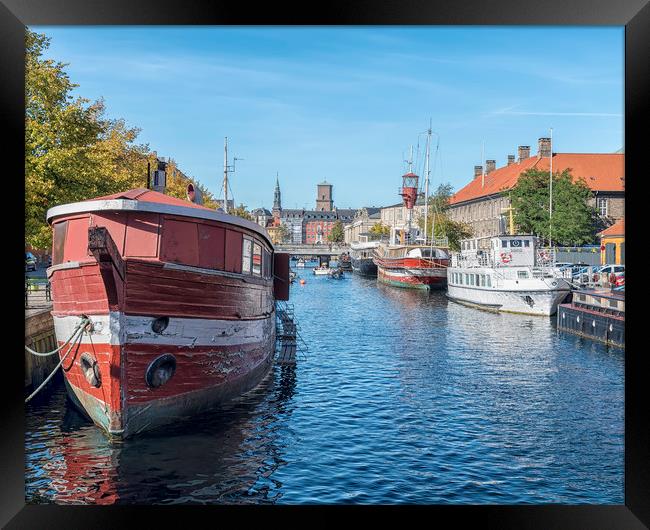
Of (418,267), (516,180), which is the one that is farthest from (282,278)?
(516,180)

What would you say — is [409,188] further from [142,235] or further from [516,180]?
[142,235]

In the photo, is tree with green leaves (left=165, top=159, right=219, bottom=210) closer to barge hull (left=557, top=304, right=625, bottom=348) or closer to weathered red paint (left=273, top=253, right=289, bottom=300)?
weathered red paint (left=273, top=253, right=289, bottom=300)

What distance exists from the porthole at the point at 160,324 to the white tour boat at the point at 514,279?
95.7 feet

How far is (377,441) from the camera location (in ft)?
49.0

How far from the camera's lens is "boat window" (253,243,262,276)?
1802cm

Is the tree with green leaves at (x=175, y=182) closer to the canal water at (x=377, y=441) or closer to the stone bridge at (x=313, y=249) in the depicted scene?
the canal water at (x=377, y=441)

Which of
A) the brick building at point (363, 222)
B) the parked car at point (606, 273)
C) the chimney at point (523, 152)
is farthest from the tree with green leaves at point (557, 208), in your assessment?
the brick building at point (363, 222)

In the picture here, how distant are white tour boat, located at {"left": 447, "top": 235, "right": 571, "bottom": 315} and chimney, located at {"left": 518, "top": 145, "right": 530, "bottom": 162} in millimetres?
39965

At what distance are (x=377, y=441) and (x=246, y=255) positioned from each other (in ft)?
18.3

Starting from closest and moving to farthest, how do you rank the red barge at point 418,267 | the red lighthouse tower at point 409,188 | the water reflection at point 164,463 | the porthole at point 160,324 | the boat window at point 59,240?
the water reflection at point 164,463, the porthole at point 160,324, the boat window at point 59,240, the red barge at point 418,267, the red lighthouse tower at point 409,188

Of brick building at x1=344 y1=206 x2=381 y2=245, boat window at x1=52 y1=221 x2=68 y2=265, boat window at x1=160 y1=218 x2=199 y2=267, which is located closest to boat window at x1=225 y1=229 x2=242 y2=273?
boat window at x1=160 y1=218 x2=199 y2=267

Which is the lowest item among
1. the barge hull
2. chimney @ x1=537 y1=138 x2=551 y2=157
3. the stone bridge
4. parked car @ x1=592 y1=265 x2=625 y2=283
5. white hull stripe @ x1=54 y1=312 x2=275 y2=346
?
the barge hull

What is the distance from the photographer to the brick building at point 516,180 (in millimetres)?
67562
